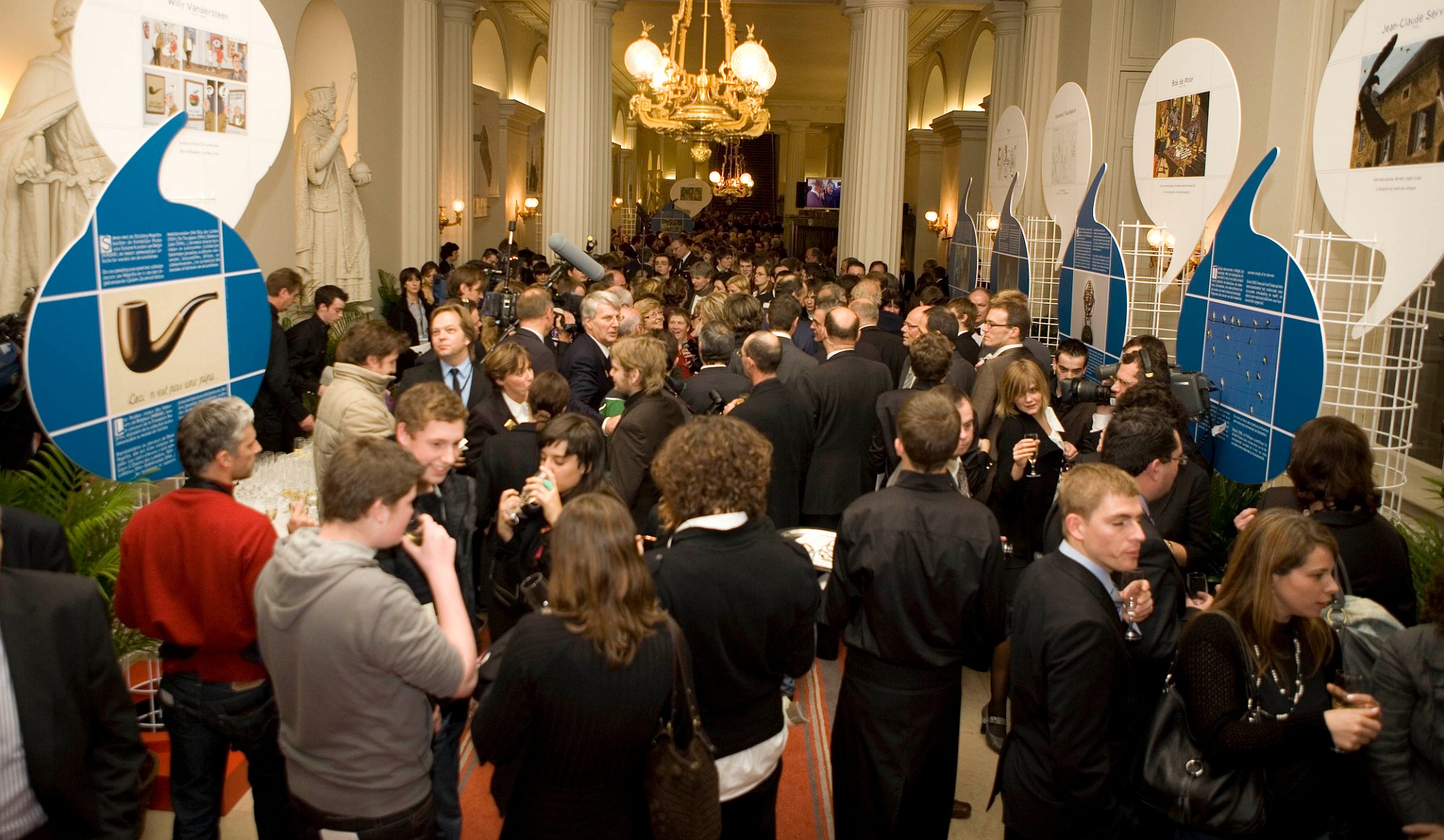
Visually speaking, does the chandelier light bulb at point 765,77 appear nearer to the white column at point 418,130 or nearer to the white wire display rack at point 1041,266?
the white wire display rack at point 1041,266

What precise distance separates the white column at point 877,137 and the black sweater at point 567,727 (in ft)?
35.6

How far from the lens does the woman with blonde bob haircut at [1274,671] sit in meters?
2.65

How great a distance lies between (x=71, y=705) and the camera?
2.24 metres

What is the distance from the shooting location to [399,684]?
8.20 ft

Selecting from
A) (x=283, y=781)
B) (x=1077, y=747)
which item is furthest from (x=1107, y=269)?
(x=283, y=781)

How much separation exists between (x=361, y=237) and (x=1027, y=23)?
8083mm

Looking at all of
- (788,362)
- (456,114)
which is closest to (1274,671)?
(788,362)

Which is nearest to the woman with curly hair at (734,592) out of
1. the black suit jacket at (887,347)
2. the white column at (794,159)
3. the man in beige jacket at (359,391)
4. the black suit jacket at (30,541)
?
the black suit jacket at (30,541)

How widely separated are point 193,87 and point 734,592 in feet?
11.0

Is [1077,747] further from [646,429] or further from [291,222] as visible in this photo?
[291,222]

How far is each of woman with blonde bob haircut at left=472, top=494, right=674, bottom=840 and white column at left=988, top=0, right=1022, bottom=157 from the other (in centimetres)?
1351

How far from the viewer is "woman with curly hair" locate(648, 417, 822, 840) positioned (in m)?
2.81

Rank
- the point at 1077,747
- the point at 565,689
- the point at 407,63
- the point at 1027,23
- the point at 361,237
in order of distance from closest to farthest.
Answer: the point at 565,689 → the point at 1077,747 → the point at 361,237 → the point at 407,63 → the point at 1027,23

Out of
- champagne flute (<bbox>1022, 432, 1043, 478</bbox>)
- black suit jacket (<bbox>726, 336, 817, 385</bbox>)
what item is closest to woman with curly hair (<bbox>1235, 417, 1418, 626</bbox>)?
champagne flute (<bbox>1022, 432, 1043, 478</bbox>)
